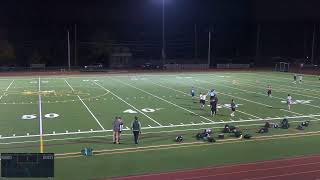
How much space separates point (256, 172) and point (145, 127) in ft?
28.5

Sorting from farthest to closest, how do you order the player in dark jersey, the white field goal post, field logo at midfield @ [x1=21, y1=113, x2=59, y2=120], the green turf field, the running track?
1. the white field goal post
2. the player in dark jersey
3. field logo at midfield @ [x1=21, y1=113, x2=59, y2=120]
4. the green turf field
5. the running track

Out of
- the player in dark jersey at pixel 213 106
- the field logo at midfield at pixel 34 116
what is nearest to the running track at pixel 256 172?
the player in dark jersey at pixel 213 106

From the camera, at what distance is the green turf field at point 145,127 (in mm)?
15594

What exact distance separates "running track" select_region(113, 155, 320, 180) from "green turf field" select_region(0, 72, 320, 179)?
0.71 metres

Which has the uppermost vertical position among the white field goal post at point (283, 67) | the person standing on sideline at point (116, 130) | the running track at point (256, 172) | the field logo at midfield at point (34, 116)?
the white field goal post at point (283, 67)

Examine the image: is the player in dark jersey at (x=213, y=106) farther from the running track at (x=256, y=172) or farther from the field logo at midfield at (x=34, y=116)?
the running track at (x=256, y=172)

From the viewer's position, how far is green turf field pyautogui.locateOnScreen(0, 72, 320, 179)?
614 inches

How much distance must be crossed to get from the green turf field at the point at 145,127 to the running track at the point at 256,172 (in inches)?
27.8

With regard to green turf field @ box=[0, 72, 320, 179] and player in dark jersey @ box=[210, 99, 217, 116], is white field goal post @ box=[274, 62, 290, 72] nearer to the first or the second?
green turf field @ box=[0, 72, 320, 179]

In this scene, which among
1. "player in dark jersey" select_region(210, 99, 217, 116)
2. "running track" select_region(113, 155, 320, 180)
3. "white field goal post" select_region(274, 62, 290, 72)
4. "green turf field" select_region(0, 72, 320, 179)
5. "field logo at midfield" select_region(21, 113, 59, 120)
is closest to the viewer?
"running track" select_region(113, 155, 320, 180)

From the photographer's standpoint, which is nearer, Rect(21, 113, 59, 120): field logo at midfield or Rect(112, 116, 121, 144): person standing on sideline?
Rect(112, 116, 121, 144): person standing on sideline

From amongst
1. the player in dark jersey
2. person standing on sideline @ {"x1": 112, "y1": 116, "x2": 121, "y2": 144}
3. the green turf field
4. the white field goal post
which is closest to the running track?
the green turf field

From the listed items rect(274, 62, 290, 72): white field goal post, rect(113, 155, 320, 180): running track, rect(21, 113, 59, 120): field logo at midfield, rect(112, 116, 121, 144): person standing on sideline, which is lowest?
rect(113, 155, 320, 180): running track

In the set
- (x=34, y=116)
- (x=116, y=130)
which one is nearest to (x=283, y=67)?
(x=34, y=116)
